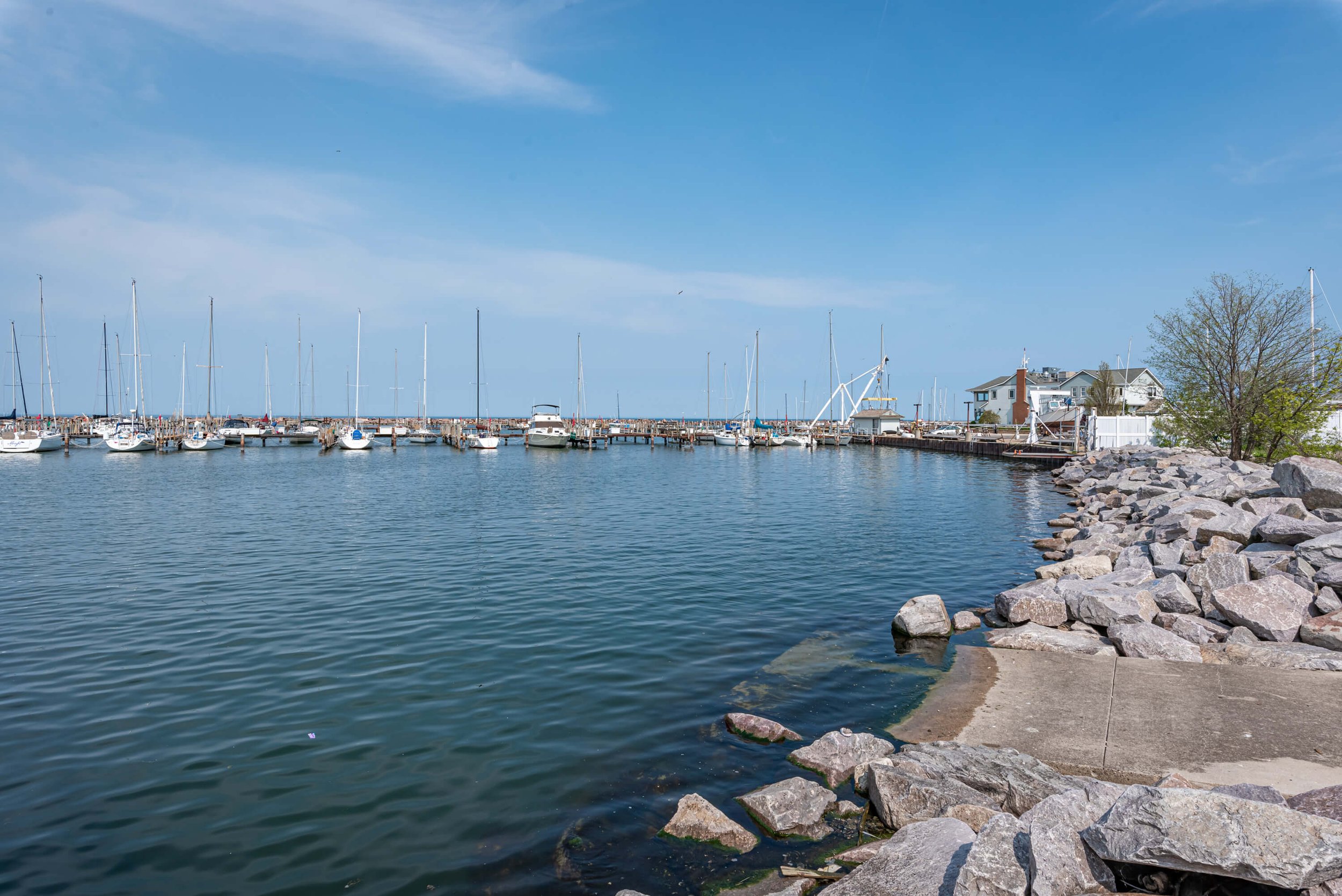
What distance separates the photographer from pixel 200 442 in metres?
72.1

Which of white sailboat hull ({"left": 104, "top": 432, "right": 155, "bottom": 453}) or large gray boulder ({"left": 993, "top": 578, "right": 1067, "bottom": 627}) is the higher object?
white sailboat hull ({"left": 104, "top": 432, "right": 155, "bottom": 453})

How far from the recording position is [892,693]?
9867 millimetres

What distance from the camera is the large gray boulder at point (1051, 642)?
1035 cm

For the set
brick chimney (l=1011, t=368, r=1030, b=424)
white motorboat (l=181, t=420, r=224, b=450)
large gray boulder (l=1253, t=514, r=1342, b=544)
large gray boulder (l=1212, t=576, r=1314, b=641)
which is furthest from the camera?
brick chimney (l=1011, t=368, r=1030, b=424)

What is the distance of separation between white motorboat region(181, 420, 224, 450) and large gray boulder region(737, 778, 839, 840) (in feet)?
263

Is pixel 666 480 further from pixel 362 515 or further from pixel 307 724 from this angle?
pixel 307 724

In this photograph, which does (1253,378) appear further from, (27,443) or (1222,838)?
(27,443)

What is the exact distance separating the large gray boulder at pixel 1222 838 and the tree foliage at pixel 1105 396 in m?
72.5

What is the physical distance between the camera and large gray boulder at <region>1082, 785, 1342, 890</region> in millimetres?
4043

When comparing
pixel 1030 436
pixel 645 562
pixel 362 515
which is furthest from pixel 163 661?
pixel 1030 436

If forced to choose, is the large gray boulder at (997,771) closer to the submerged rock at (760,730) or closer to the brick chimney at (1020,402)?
the submerged rock at (760,730)

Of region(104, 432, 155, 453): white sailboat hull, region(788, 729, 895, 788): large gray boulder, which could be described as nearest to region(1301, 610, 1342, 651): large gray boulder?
region(788, 729, 895, 788): large gray boulder

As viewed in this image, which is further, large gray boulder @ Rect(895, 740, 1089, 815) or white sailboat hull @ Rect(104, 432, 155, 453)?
white sailboat hull @ Rect(104, 432, 155, 453)

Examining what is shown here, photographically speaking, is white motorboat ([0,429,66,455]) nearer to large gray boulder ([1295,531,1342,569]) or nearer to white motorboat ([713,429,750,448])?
white motorboat ([713,429,750,448])
